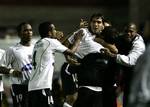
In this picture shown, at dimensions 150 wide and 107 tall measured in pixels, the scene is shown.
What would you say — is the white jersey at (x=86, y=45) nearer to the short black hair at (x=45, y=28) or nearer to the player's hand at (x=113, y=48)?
the player's hand at (x=113, y=48)

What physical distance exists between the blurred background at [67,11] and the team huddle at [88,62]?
23404 mm

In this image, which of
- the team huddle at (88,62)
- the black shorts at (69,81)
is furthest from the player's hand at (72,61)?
the black shorts at (69,81)

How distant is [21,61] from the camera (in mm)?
12266

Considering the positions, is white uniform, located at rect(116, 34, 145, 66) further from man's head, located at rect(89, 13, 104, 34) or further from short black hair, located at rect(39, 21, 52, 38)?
short black hair, located at rect(39, 21, 52, 38)

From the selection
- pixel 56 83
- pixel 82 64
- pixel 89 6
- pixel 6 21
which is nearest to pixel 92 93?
pixel 82 64

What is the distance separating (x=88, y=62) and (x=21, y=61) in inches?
52.5

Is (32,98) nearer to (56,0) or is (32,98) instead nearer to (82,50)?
(82,50)

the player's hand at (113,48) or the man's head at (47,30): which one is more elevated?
the man's head at (47,30)

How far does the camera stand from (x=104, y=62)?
37.1 feet

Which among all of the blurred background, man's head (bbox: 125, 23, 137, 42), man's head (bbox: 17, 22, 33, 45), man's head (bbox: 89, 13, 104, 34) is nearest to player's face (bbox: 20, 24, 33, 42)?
man's head (bbox: 17, 22, 33, 45)

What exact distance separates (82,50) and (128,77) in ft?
2.56

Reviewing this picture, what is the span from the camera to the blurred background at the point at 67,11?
36.3m

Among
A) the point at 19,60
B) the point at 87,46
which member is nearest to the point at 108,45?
the point at 87,46

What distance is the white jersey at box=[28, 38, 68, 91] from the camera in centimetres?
1124
